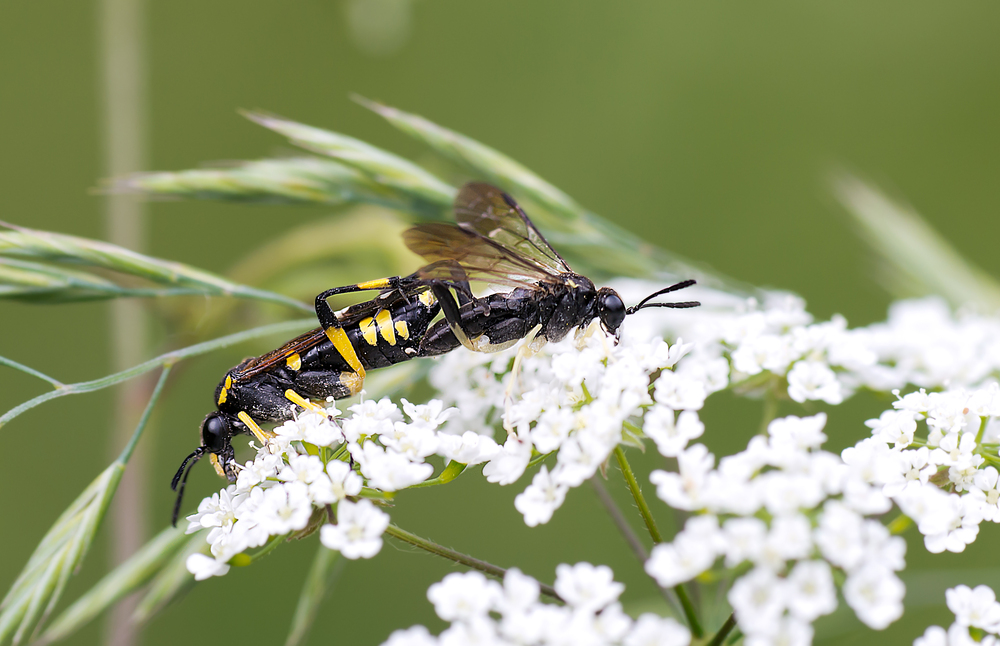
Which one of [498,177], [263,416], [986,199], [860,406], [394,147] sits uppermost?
Answer: [498,177]

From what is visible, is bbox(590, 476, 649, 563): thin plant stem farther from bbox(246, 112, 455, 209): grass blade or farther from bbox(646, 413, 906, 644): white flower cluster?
bbox(246, 112, 455, 209): grass blade

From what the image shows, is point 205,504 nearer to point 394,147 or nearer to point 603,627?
point 603,627

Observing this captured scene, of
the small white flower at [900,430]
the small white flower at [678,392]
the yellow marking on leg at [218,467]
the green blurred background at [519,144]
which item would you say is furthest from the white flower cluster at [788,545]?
the green blurred background at [519,144]

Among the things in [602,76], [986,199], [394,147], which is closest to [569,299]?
[394,147]

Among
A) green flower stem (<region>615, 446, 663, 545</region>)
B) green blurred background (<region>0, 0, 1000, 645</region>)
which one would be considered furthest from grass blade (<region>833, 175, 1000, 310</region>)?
green flower stem (<region>615, 446, 663, 545</region>)

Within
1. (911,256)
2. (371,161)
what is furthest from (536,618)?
(911,256)

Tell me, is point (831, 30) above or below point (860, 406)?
above
